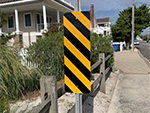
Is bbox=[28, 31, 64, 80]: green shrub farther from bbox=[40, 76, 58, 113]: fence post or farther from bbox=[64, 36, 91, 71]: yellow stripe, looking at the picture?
bbox=[40, 76, 58, 113]: fence post

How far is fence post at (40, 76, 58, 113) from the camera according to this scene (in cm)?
178

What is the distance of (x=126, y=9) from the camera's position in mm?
26938

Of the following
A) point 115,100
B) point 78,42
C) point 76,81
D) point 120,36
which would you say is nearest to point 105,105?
point 115,100

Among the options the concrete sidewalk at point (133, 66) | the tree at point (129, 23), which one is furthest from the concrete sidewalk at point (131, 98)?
the tree at point (129, 23)

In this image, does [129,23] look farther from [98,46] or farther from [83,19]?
[83,19]

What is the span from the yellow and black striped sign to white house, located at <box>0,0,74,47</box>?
12.1m

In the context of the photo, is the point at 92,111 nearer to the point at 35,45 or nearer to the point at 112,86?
the point at 112,86

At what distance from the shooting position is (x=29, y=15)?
16.3m

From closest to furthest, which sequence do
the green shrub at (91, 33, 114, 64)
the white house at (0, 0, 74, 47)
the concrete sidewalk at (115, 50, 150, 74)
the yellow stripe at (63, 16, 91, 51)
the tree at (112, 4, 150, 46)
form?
the yellow stripe at (63, 16, 91, 51)
the green shrub at (91, 33, 114, 64)
the concrete sidewalk at (115, 50, 150, 74)
the white house at (0, 0, 74, 47)
the tree at (112, 4, 150, 46)

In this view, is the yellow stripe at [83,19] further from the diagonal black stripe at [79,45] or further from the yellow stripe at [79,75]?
the yellow stripe at [79,75]

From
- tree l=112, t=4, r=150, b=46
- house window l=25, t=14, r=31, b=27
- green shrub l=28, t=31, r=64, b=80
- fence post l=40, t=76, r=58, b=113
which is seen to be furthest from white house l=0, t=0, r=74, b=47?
fence post l=40, t=76, r=58, b=113

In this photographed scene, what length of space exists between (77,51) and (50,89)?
1.84 ft

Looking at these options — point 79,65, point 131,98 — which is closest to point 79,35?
point 79,65

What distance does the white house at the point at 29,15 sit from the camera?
1397 cm
